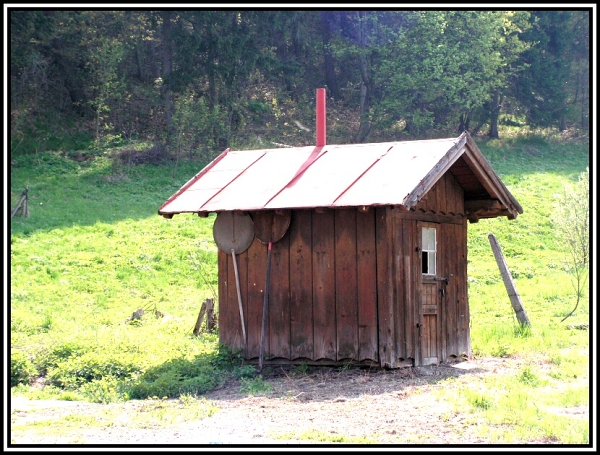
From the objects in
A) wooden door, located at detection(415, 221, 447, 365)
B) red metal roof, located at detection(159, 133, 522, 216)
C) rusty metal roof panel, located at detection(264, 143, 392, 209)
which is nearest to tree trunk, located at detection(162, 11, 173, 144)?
red metal roof, located at detection(159, 133, 522, 216)

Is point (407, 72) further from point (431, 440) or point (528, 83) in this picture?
point (431, 440)

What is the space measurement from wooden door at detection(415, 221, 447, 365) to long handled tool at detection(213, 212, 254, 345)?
277 centimetres

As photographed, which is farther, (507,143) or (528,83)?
(528,83)

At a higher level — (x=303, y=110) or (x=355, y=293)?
(x=303, y=110)

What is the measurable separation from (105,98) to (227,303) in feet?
77.7

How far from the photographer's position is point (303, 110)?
42375 mm

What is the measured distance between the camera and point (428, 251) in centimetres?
1327

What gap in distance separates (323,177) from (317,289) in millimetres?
1763

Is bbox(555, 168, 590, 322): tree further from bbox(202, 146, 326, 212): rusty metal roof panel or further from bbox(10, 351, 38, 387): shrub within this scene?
bbox(10, 351, 38, 387): shrub

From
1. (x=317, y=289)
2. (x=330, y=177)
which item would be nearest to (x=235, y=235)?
(x=317, y=289)

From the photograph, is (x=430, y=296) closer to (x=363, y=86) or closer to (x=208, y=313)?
(x=208, y=313)

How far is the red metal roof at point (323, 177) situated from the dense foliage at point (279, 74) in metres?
20.9

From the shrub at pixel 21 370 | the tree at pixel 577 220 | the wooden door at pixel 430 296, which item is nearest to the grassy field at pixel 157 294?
the shrub at pixel 21 370

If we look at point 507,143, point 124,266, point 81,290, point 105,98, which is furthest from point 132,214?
point 507,143
